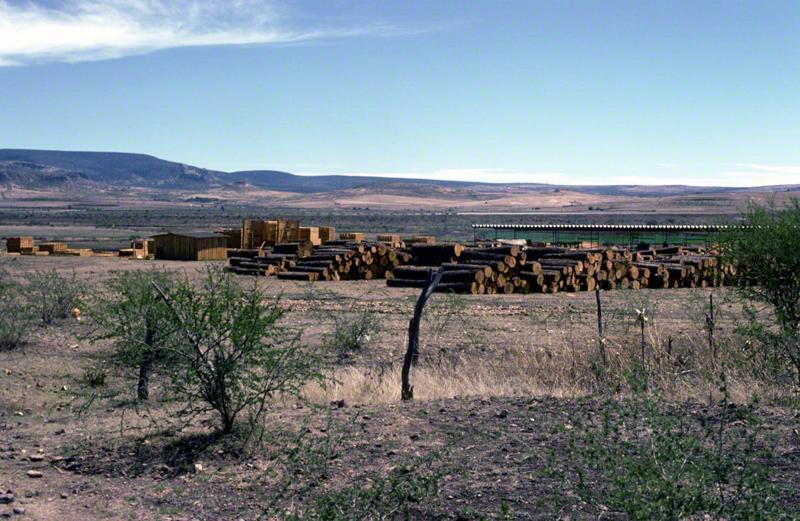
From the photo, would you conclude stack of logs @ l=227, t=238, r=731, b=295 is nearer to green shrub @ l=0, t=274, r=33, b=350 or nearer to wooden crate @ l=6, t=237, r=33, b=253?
green shrub @ l=0, t=274, r=33, b=350

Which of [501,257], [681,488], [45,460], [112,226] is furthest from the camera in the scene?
[112,226]

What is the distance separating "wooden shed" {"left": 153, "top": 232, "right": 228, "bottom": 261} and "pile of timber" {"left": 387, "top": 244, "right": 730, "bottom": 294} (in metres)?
13.7

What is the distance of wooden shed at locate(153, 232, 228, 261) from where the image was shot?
151 feet

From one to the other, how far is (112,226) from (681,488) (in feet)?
348

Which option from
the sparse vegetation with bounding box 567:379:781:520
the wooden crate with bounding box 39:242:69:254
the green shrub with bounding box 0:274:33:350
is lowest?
the wooden crate with bounding box 39:242:69:254

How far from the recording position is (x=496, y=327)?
70.4 feet

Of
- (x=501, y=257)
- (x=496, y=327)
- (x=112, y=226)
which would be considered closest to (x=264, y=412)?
(x=496, y=327)

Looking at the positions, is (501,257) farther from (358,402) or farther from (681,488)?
(681,488)

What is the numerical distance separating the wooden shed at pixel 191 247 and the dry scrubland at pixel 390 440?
2974 centimetres

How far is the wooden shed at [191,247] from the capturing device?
46031 mm

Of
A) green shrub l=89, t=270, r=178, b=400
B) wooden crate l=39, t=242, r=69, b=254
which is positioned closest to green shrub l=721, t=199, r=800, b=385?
green shrub l=89, t=270, r=178, b=400

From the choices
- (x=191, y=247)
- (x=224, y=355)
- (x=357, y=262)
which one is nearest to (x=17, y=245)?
(x=191, y=247)

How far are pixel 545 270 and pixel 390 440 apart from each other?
23.6 meters

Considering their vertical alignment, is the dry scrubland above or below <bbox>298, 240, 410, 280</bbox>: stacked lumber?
above
